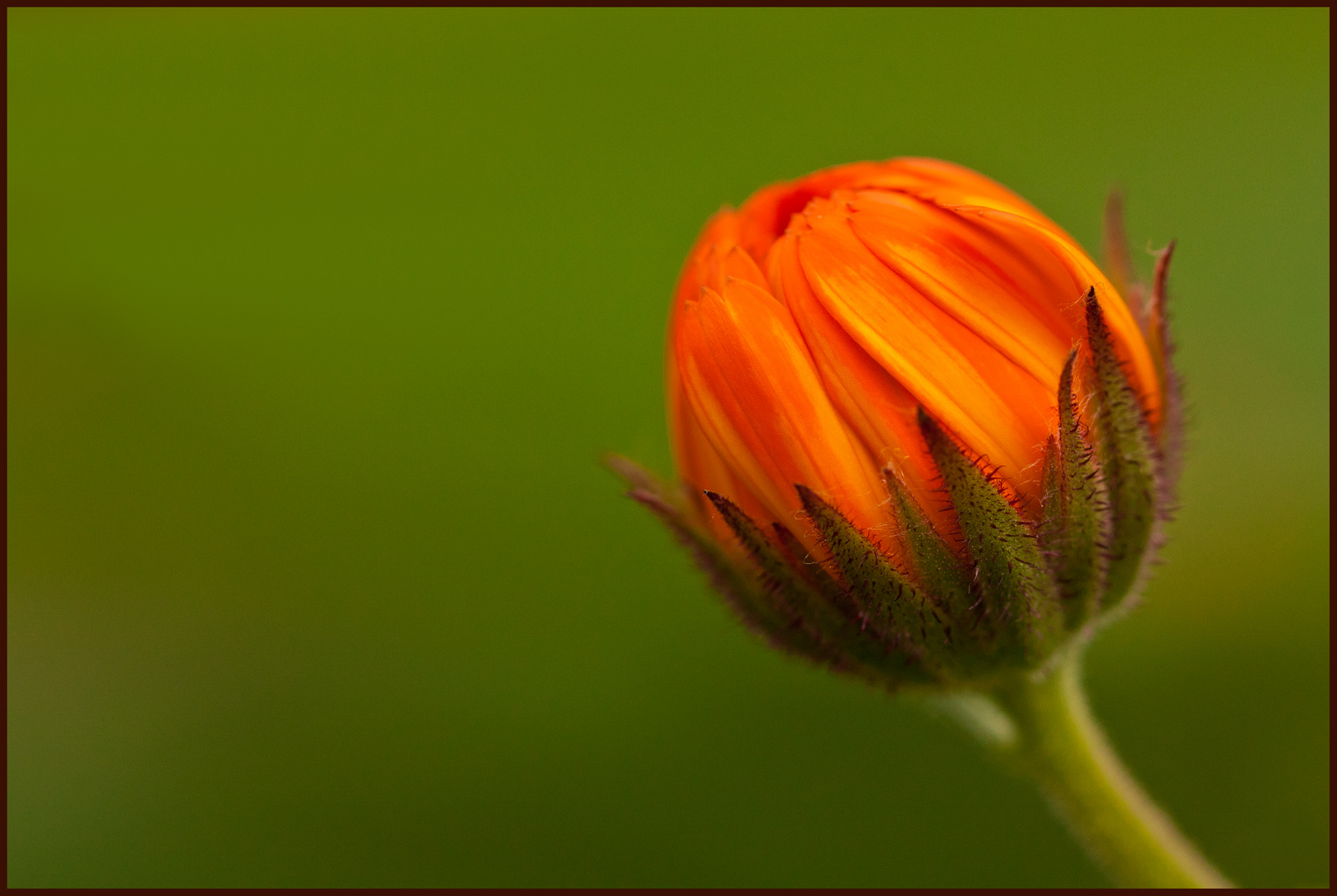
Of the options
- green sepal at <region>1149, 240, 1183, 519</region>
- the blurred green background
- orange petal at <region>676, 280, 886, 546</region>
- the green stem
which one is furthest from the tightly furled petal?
the blurred green background

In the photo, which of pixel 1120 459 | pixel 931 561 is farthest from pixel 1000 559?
pixel 1120 459

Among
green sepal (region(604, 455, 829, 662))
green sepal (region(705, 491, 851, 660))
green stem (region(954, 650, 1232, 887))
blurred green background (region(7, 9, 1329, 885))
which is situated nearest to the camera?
green sepal (region(705, 491, 851, 660))

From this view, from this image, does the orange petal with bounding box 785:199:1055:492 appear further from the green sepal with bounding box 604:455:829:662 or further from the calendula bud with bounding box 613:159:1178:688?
the green sepal with bounding box 604:455:829:662

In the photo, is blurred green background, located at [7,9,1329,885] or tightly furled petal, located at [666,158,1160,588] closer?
tightly furled petal, located at [666,158,1160,588]

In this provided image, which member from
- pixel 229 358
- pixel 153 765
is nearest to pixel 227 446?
pixel 229 358

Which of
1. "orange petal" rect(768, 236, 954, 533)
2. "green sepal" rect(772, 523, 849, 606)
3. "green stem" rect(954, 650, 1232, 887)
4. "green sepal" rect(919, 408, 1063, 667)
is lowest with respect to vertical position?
"green stem" rect(954, 650, 1232, 887)

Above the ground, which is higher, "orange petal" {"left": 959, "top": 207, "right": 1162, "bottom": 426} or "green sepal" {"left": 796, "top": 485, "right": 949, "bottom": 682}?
"orange petal" {"left": 959, "top": 207, "right": 1162, "bottom": 426}

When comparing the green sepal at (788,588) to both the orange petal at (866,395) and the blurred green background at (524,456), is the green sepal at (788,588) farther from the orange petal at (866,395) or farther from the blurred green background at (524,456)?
the blurred green background at (524,456)

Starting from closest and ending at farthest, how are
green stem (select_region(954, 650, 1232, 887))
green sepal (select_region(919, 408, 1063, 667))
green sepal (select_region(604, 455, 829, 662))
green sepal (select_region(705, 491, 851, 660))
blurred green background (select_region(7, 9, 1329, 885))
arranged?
1. green sepal (select_region(919, 408, 1063, 667))
2. green sepal (select_region(705, 491, 851, 660))
3. green sepal (select_region(604, 455, 829, 662))
4. green stem (select_region(954, 650, 1232, 887))
5. blurred green background (select_region(7, 9, 1329, 885))

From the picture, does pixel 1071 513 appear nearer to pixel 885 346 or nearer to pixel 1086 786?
pixel 885 346
